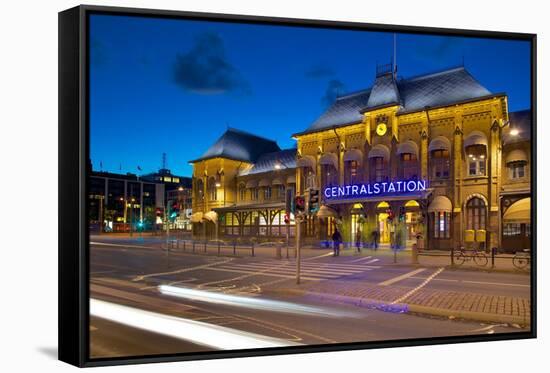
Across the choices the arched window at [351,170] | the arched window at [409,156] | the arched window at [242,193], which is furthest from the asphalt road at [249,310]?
the arched window at [409,156]

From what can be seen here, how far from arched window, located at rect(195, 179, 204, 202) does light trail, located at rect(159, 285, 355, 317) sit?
234 centimetres

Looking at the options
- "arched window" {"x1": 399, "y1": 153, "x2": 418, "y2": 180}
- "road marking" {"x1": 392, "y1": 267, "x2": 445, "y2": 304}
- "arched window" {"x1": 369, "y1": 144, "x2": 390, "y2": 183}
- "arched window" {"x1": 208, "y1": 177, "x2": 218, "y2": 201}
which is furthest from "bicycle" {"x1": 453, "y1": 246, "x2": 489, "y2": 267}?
"arched window" {"x1": 208, "y1": 177, "x2": 218, "y2": 201}

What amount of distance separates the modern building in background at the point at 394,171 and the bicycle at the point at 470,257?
1.45ft

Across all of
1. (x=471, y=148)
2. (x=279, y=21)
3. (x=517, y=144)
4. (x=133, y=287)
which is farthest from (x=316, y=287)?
(x=471, y=148)

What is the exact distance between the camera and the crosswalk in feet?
49.2

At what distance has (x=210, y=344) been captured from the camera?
7742mm

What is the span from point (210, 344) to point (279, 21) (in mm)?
5489

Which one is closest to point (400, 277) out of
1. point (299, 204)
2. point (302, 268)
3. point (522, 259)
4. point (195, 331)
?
point (302, 268)

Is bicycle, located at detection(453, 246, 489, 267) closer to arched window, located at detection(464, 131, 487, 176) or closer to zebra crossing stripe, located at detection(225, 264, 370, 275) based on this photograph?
zebra crossing stripe, located at detection(225, 264, 370, 275)

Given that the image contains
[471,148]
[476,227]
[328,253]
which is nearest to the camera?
[476,227]

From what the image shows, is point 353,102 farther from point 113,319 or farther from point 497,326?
point 113,319

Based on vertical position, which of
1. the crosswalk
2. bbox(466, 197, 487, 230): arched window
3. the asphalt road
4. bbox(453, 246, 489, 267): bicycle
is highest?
bbox(466, 197, 487, 230): arched window

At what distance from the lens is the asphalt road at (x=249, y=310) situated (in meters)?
7.93

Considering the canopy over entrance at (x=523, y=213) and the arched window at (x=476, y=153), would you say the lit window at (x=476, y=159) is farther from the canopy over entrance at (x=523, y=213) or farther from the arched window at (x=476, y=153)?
the canopy over entrance at (x=523, y=213)
